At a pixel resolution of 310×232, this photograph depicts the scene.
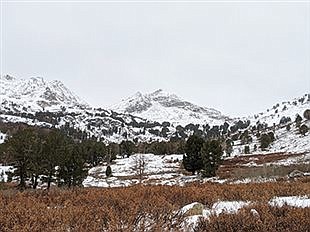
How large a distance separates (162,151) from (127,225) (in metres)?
116

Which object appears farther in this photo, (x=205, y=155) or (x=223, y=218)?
(x=205, y=155)

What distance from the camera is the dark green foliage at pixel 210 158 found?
43216mm

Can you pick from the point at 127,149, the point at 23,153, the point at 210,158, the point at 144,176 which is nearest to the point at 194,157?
the point at 210,158

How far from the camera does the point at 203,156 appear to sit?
45.2m

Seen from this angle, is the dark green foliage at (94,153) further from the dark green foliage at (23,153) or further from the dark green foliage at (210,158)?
the dark green foliage at (23,153)

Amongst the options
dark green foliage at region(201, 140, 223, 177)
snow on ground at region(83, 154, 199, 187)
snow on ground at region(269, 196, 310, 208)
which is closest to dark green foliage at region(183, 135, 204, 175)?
→ snow on ground at region(83, 154, 199, 187)

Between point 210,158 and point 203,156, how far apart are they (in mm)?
1128

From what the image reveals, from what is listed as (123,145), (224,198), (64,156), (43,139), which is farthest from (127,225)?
(123,145)

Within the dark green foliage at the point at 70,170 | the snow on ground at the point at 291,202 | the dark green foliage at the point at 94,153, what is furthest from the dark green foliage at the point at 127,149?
the snow on ground at the point at 291,202

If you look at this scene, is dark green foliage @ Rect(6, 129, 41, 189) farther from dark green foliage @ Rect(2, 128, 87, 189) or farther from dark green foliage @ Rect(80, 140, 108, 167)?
dark green foliage @ Rect(80, 140, 108, 167)

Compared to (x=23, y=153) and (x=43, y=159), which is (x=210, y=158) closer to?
(x=43, y=159)

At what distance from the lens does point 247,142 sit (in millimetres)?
129375

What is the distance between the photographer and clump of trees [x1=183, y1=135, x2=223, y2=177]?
43.6m

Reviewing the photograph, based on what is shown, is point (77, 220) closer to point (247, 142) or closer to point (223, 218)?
point (223, 218)
